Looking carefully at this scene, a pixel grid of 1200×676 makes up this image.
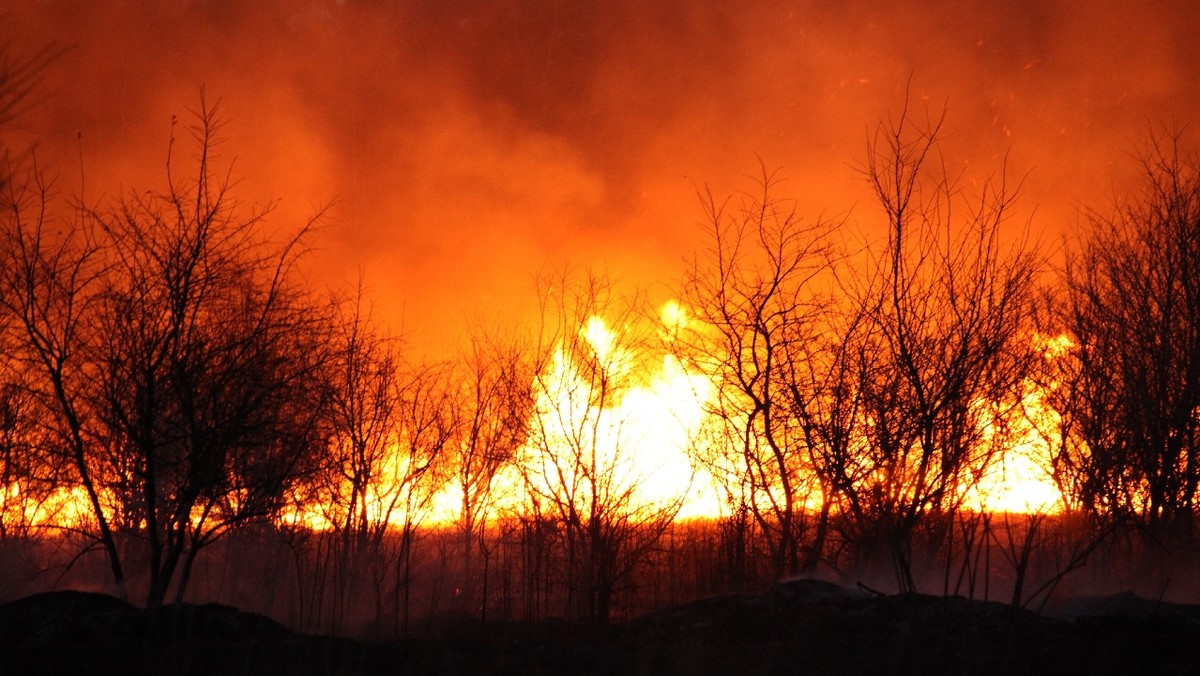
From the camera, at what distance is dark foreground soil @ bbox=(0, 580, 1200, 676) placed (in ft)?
27.0

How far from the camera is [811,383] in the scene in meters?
12.5

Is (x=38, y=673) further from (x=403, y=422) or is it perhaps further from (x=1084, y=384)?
(x=1084, y=384)

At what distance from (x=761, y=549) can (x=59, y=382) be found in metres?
12.0

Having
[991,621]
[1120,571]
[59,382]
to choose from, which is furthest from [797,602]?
[1120,571]

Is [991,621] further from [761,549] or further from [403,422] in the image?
[403,422]

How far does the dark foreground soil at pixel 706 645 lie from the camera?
8219 millimetres

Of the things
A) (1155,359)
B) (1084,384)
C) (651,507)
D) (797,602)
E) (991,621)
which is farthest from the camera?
(1084,384)

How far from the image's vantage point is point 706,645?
10.0 metres

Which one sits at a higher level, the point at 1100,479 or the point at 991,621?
the point at 1100,479

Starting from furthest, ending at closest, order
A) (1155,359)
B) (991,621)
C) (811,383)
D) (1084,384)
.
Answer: (1084,384), (1155,359), (811,383), (991,621)

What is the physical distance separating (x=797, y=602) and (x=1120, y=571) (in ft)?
39.5

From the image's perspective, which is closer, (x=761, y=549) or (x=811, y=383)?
(x=811, y=383)

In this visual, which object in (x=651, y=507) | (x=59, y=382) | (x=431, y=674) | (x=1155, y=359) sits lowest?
(x=431, y=674)

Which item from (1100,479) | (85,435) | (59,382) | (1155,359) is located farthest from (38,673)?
(1155,359)
